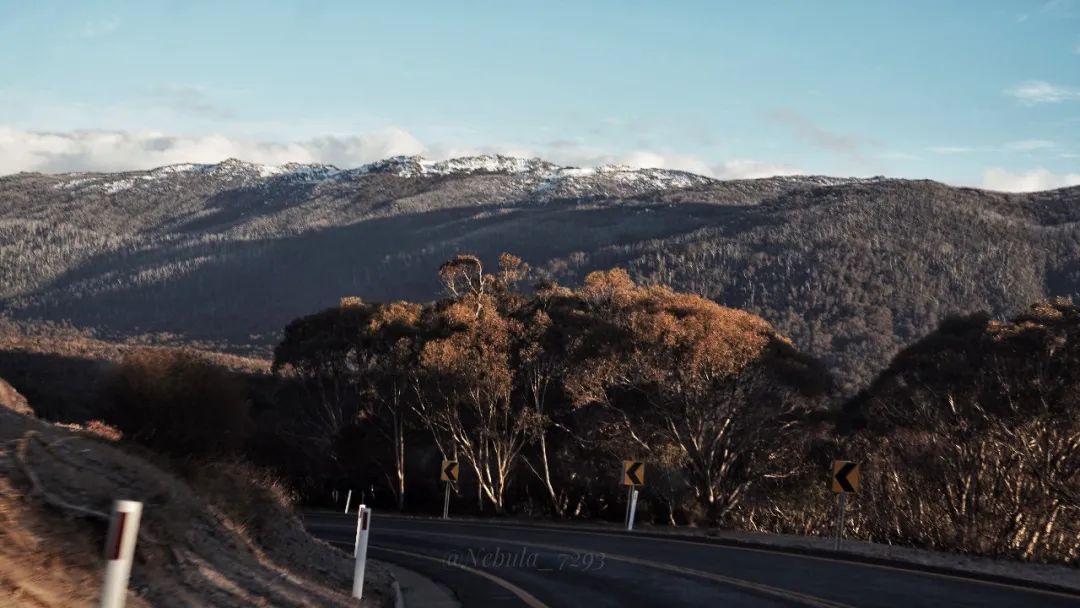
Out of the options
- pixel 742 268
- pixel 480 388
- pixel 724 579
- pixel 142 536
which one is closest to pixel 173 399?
pixel 480 388

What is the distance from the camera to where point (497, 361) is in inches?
1620

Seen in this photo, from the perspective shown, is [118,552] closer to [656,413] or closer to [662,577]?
[662,577]

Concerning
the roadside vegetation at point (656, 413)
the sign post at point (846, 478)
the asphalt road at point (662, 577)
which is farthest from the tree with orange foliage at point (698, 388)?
the sign post at point (846, 478)

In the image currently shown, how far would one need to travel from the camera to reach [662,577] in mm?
17062

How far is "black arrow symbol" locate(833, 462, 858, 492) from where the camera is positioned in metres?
21.9

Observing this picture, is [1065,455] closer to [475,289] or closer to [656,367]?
[656,367]

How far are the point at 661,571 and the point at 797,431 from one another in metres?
20.4

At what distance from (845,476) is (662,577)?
629 centimetres

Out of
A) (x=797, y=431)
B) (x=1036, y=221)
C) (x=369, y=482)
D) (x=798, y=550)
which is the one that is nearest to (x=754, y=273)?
(x=1036, y=221)

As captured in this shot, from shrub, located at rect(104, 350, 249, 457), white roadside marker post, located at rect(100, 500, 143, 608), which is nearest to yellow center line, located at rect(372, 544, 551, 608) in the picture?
shrub, located at rect(104, 350, 249, 457)

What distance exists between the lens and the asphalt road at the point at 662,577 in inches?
559

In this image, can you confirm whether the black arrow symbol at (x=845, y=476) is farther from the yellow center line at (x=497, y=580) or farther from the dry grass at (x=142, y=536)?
the dry grass at (x=142, y=536)

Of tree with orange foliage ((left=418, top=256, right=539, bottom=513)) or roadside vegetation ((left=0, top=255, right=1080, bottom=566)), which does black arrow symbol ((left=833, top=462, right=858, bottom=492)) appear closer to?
roadside vegetation ((left=0, top=255, right=1080, bottom=566))

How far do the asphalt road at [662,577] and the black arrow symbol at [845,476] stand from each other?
2110 millimetres
